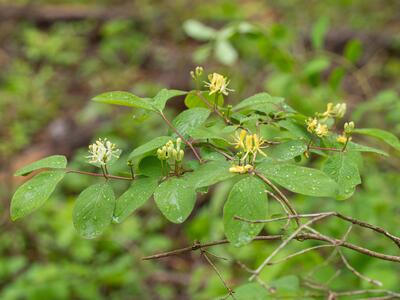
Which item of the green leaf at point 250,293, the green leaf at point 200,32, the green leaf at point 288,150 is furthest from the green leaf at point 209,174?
the green leaf at point 200,32

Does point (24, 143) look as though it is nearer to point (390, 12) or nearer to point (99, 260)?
point (99, 260)

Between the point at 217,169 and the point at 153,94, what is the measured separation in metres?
4.11

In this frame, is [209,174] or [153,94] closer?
[209,174]

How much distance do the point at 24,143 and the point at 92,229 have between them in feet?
13.2

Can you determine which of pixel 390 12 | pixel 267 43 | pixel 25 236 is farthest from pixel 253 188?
pixel 390 12

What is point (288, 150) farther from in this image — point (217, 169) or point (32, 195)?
point (32, 195)

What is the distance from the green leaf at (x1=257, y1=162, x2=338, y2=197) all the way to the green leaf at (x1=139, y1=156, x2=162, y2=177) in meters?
0.21

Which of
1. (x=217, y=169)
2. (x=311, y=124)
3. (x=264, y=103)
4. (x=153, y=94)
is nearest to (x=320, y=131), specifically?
(x=311, y=124)

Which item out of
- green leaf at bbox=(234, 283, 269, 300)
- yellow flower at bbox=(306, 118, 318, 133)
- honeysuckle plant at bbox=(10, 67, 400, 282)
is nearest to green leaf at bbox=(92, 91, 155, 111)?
honeysuckle plant at bbox=(10, 67, 400, 282)

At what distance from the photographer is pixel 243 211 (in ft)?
Result: 2.89

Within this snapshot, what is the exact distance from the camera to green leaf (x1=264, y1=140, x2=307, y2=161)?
101cm

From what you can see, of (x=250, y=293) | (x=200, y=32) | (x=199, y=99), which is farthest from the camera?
(x=200, y=32)

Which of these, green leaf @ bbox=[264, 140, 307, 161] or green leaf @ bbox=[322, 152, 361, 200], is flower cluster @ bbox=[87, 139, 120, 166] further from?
green leaf @ bbox=[322, 152, 361, 200]

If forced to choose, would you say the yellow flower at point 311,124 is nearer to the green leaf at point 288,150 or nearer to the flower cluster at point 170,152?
the green leaf at point 288,150
